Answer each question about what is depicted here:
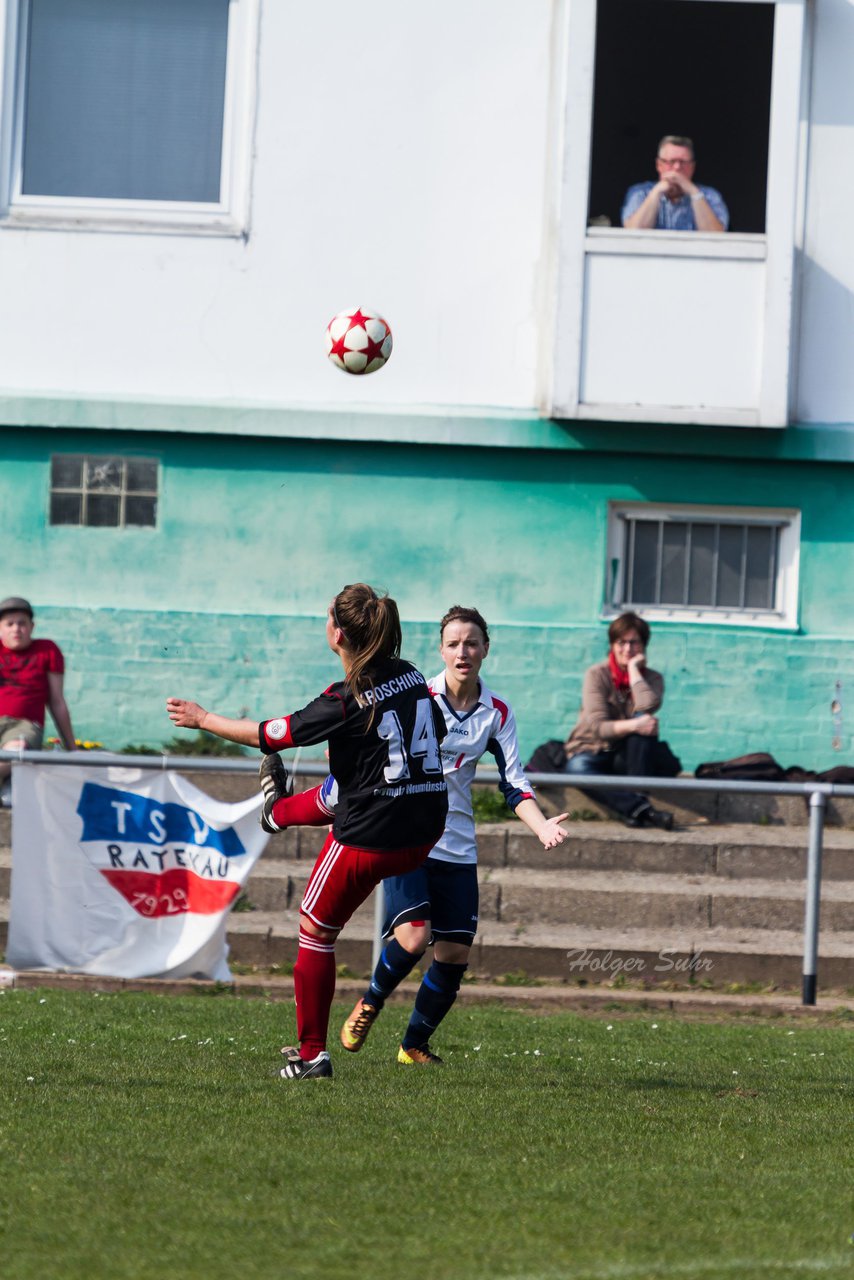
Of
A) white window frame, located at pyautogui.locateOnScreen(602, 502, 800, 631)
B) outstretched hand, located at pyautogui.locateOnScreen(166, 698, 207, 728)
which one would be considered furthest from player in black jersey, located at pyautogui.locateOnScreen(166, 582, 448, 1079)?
white window frame, located at pyautogui.locateOnScreen(602, 502, 800, 631)

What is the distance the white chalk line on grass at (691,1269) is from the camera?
4.20 m

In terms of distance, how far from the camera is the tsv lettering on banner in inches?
372

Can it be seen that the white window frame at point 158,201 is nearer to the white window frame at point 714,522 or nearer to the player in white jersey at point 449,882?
the white window frame at point 714,522

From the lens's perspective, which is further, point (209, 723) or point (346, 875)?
point (346, 875)

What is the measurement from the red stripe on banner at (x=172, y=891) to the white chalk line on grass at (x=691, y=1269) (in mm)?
5394

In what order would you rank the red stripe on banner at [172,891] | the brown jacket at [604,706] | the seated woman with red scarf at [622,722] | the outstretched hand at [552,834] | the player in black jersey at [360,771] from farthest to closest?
the brown jacket at [604,706] → the seated woman with red scarf at [622,722] → the red stripe on banner at [172,891] → the outstretched hand at [552,834] → the player in black jersey at [360,771]

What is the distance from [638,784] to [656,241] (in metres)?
5.60

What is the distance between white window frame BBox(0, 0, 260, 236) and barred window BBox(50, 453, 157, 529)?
6.50ft

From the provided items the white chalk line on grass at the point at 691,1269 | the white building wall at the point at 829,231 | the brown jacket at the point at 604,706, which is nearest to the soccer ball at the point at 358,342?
the brown jacket at the point at 604,706

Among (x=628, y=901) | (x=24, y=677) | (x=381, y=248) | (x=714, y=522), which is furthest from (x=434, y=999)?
(x=381, y=248)

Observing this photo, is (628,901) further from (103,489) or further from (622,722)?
(103,489)

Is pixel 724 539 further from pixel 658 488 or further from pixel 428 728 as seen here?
pixel 428 728

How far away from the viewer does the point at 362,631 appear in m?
6.75

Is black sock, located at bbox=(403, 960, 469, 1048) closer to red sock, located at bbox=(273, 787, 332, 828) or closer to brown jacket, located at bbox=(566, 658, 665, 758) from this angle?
red sock, located at bbox=(273, 787, 332, 828)
